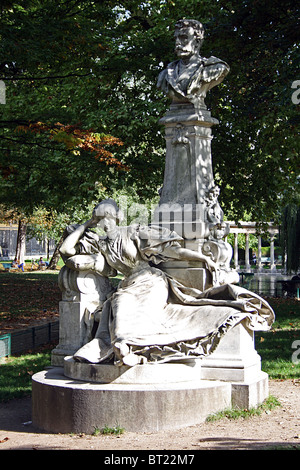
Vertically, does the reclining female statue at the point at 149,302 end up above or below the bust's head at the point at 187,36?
below

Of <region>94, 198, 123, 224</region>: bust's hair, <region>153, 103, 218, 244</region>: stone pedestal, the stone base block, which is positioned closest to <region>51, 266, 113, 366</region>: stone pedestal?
<region>94, 198, 123, 224</region>: bust's hair

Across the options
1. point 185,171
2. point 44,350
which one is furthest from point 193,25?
point 44,350

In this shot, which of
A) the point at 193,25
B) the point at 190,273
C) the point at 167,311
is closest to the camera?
the point at 167,311

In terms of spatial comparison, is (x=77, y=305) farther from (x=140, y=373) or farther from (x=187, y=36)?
(x=187, y=36)

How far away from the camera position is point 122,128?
736 inches

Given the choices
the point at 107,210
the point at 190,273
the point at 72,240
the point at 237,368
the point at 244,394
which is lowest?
the point at 244,394

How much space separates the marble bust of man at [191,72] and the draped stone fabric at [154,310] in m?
2.07

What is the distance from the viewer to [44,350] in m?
13.4

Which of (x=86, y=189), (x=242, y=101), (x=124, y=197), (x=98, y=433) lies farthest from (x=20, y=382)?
(x=124, y=197)

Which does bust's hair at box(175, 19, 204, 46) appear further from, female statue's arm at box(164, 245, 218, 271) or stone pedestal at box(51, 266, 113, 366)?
stone pedestal at box(51, 266, 113, 366)

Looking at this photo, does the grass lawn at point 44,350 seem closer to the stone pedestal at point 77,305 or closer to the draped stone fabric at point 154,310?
the stone pedestal at point 77,305

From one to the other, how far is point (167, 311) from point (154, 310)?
0.71 ft

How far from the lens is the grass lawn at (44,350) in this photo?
10289 millimetres

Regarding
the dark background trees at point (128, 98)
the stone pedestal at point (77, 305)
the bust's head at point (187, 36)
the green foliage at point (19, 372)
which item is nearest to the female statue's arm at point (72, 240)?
the stone pedestal at point (77, 305)
